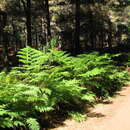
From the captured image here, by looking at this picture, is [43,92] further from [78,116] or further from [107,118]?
[107,118]

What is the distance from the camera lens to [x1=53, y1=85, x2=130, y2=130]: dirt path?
16.7 ft

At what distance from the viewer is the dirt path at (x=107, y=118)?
16.7 ft

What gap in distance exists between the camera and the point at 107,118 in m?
5.56

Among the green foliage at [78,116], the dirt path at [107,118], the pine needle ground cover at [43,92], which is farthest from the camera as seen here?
the green foliage at [78,116]

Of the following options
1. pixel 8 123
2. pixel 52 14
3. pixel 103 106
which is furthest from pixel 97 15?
pixel 8 123

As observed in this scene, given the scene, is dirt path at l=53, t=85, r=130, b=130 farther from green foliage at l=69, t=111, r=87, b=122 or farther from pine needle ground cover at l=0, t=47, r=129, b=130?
pine needle ground cover at l=0, t=47, r=129, b=130

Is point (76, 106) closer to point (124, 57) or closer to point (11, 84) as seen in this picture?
point (11, 84)

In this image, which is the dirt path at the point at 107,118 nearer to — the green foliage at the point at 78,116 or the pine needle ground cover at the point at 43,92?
the green foliage at the point at 78,116

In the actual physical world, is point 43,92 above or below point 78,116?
above

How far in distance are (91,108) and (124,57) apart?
9272 mm

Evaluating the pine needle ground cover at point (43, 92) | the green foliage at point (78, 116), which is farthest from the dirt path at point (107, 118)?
the pine needle ground cover at point (43, 92)

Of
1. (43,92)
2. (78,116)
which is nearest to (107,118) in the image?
(78,116)

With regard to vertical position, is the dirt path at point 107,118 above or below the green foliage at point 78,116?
below

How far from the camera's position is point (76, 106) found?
20.6 ft
